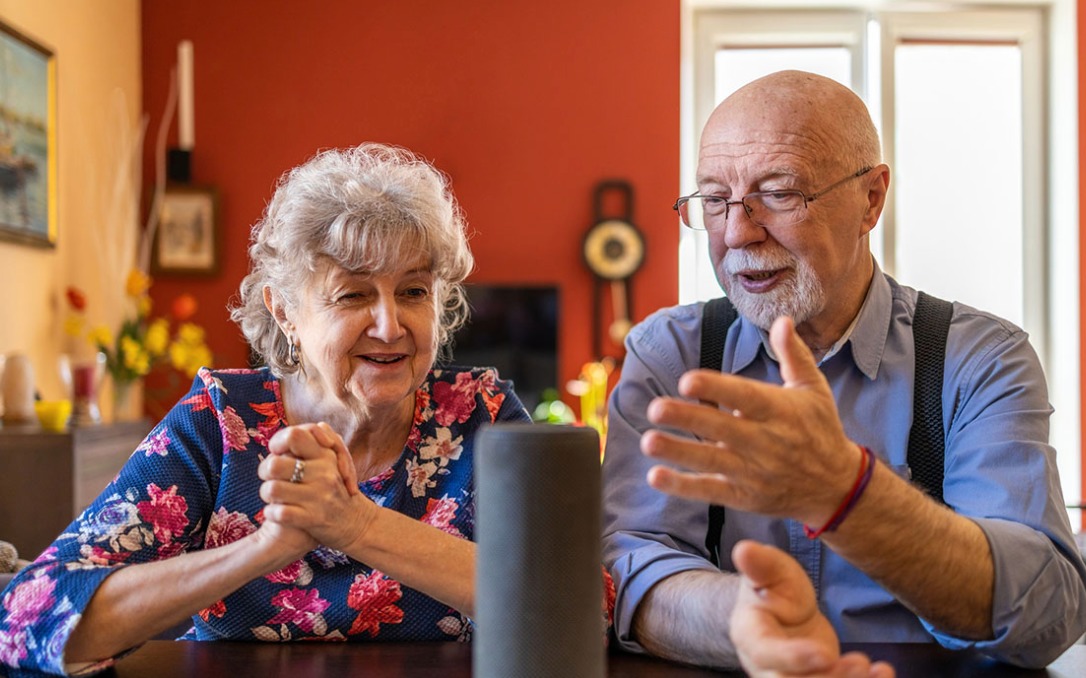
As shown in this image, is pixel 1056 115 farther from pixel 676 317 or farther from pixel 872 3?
pixel 676 317

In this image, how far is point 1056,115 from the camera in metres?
5.35

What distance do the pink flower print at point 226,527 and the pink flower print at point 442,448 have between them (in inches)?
10.2

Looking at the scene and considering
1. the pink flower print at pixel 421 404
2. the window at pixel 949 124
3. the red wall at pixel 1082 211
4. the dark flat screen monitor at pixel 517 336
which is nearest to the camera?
the pink flower print at pixel 421 404

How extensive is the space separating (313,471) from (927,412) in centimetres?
84

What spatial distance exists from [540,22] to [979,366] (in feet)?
12.9

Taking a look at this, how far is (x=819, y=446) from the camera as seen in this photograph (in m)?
0.97

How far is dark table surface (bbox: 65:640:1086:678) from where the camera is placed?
1.09 metres

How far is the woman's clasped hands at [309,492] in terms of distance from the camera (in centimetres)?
112

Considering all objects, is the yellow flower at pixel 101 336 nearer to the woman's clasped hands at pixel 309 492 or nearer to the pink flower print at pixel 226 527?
the pink flower print at pixel 226 527

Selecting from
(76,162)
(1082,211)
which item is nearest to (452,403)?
(76,162)

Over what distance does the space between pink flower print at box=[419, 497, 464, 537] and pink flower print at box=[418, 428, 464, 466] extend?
0.06 metres

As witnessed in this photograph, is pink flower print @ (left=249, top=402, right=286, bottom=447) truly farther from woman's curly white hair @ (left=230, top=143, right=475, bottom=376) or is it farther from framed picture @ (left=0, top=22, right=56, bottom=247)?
framed picture @ (left=0, top=22, right=56, bottom=247)

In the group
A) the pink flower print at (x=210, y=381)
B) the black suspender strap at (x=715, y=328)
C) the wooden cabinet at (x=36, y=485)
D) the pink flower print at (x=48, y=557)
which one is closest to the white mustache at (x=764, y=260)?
the black suspender strap at (x=715, y=328)

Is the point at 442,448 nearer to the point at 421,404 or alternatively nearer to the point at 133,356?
the point at 421,404
